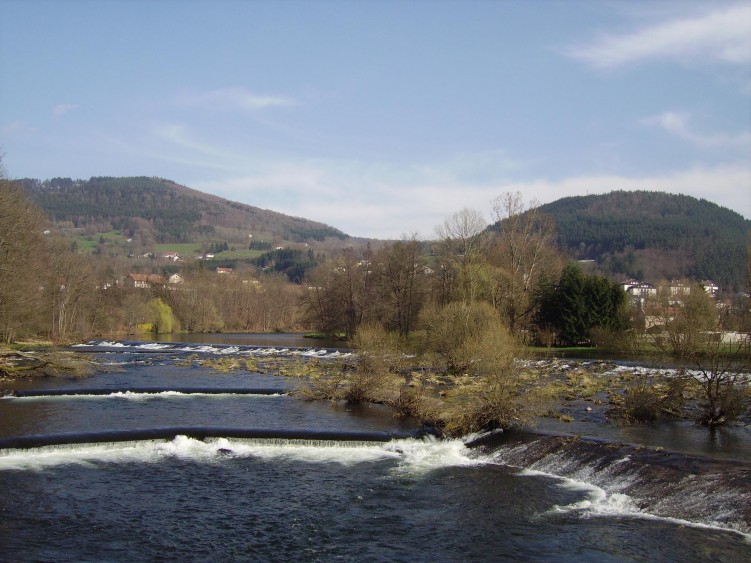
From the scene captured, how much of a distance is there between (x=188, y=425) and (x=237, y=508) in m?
8.39

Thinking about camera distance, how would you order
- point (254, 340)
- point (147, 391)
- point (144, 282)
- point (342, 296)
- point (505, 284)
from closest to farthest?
point (147, 391) < point (505, 284) < point (342, 296) < point (254, 340) < point (144, 282)

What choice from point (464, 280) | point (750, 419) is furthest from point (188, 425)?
point (464, 280)

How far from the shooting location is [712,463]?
655 inches

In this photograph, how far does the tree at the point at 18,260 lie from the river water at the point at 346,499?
19289mm

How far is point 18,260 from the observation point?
4206 centimetres

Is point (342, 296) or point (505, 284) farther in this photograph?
point (342, 296)

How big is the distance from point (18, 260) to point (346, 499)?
116ft

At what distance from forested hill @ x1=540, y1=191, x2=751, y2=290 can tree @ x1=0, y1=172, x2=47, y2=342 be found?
325 feet

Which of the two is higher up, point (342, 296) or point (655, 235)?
point (655, 235)

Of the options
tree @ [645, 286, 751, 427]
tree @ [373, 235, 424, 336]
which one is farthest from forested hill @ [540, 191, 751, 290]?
tree @ [645, 286, 751, 427]

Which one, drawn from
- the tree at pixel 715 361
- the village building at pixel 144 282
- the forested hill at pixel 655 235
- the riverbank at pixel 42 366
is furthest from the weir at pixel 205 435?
the forested hill at pixel 655 235

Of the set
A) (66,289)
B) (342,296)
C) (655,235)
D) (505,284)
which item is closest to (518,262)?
(505,284)

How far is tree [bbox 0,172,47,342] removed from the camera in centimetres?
3875

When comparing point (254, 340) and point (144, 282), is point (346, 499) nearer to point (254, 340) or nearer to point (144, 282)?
point (254, 340)
